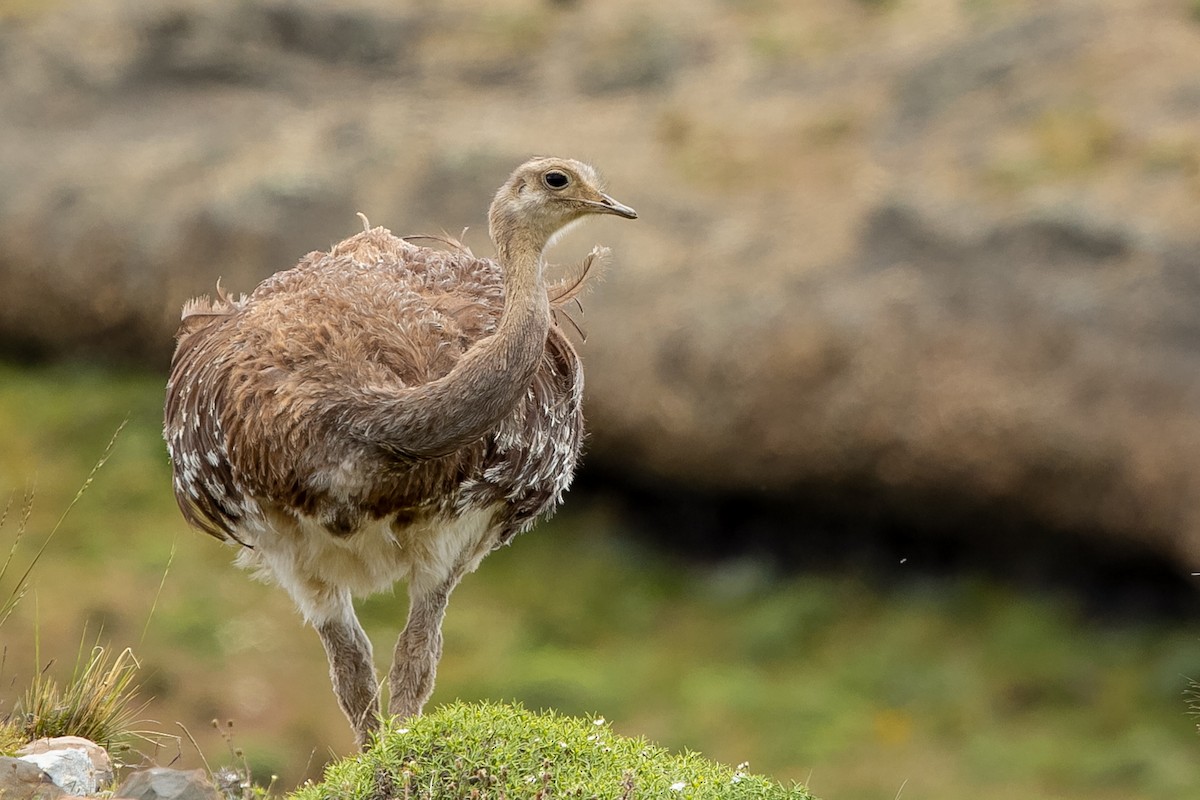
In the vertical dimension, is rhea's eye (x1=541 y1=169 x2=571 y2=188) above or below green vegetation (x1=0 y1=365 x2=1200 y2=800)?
below

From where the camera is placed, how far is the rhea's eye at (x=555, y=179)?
5465mm

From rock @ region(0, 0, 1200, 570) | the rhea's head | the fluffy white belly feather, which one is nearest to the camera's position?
the rhea's head

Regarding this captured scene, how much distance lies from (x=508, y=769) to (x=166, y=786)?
1.06 metres

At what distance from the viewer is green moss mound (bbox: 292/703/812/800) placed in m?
4.56

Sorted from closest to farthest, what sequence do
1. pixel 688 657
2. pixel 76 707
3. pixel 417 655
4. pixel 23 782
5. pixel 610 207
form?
pixel 23 782 → pixel 610 207 → pixel 76 707 → pixel 417 655 → pixel 688 657

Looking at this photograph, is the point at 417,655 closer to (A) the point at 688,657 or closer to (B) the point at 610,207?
(B) the point at 610,207

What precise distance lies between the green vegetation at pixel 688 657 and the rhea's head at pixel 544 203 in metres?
3.36

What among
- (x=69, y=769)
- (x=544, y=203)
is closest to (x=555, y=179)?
(x=544, y=203)

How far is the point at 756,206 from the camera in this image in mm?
10383

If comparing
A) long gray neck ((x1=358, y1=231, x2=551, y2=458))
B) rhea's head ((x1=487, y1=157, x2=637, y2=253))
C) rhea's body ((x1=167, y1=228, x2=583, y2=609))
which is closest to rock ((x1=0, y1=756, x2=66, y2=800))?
rhea's body ((x1=167, y1=228, x2=583, y2=609))

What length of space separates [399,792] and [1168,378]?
17.6 feet

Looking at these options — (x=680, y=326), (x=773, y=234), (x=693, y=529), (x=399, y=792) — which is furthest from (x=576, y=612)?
(x=399, y=792)

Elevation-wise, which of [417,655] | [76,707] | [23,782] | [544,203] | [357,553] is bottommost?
[23,782]

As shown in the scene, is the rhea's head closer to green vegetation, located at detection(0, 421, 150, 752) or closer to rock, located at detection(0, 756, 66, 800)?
green vegetation, located at detection(0, 421, 150, 752)
